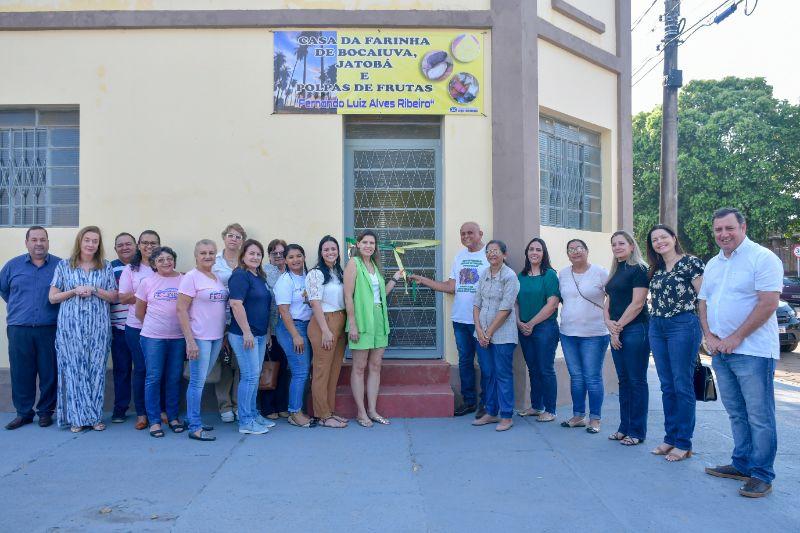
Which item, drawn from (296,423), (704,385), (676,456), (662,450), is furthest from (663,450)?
(296,423)

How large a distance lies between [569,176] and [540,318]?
8.60ft

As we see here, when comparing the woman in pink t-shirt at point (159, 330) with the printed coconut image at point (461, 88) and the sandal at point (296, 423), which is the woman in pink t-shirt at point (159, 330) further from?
the printed coconut image at point (461, 88)

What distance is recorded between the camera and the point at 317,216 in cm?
666

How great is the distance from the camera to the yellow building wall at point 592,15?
Result: 732 cm

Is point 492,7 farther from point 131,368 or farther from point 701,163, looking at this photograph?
point 701,163

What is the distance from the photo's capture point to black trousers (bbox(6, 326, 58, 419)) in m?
5.90

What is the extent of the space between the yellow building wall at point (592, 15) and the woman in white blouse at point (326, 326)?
150 inches

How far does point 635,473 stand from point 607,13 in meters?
6.02

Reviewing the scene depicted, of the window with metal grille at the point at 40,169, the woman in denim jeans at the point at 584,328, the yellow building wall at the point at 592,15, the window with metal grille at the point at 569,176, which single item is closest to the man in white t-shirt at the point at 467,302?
the woman in denim jeans at the point at 584,328

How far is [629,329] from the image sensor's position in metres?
5.32

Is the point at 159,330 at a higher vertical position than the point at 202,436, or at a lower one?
higher

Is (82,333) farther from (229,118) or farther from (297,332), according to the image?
(229,118)

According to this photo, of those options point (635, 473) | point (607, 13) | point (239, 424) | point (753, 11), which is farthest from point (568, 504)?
point (753, 11)

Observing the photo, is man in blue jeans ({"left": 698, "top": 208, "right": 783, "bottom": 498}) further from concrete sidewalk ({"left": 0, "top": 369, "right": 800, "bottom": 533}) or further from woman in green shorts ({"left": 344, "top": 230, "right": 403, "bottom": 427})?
woman in green shorts ({"left": 344, "top": 230, "right": 403, "bottom": 427})
